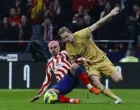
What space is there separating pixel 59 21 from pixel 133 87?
13.7ft

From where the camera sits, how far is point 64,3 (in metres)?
26.0

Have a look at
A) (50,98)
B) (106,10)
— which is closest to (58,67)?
(50,98)

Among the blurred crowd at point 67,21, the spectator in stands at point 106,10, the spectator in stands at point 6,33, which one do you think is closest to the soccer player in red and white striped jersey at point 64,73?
the blurred crowd at point 67,21

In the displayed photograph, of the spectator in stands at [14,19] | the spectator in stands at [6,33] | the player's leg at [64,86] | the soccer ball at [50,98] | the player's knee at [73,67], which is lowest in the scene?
the soccer ball at [50,98]

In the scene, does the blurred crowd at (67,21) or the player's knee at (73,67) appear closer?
the player's knee at (73,67)

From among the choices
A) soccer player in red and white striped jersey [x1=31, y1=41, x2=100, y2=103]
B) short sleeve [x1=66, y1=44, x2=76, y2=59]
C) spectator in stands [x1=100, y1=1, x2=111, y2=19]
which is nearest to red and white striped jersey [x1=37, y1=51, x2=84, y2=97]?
soccer player in red and white striped jersey [x1=31, y1=41, x2=100, y2=103]

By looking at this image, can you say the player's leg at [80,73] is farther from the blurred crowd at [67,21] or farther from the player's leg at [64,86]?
the blurred crowd at [67,21]

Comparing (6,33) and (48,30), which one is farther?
(6,33)

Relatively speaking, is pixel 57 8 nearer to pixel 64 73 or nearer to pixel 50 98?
pixel 64 73

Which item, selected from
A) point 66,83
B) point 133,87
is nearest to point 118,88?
point 133,87

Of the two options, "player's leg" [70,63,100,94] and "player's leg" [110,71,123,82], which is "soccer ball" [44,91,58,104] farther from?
"player's leg" [110,71,123,82]

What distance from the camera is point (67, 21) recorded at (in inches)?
995

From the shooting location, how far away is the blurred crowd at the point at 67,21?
960 inches

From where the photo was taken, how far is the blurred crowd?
24391mm
